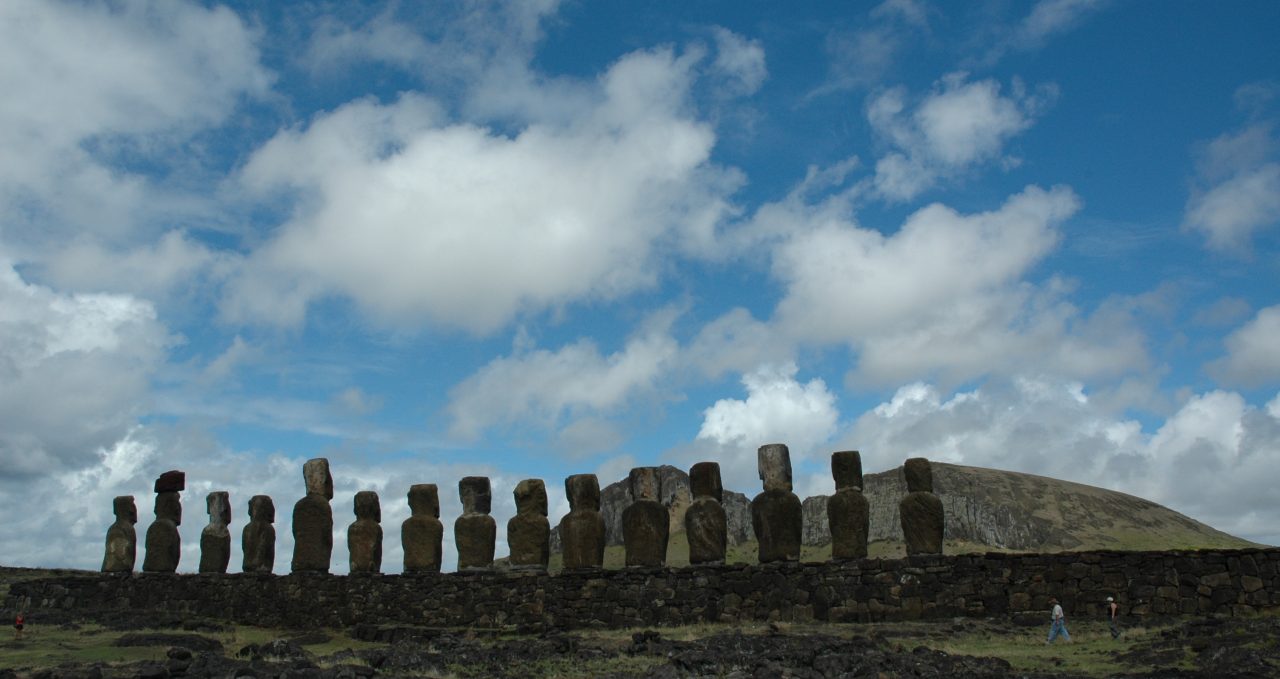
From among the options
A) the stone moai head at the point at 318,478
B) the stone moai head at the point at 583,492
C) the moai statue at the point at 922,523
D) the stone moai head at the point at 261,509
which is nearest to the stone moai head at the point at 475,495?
the stone moai head at the point at 583,492

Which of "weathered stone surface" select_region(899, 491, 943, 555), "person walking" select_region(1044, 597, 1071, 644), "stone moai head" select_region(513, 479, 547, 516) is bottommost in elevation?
"person walking" select_region(1044, 597, 1071, 644)

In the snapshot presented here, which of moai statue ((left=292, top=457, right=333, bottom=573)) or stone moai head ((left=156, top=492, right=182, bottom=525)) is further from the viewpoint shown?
stone moai head ((left=156, top=492, right=182, bottom=525))

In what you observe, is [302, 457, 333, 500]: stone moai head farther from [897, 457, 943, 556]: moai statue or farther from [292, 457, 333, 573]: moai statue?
[897, 457, 943, 556]: moai statue

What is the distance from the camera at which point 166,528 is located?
3009 centimetres

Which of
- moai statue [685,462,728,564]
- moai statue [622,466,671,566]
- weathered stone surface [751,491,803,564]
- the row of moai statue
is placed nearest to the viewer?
the row of moai statue

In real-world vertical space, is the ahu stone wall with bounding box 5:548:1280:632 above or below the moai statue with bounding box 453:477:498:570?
below

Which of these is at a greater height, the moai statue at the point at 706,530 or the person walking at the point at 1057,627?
the moai statue at the point at 706,530

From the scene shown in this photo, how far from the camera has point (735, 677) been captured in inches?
509

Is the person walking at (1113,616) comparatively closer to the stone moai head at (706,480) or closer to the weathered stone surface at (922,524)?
the weathered stone surface at (922,524)

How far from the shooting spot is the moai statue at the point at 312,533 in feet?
87.5

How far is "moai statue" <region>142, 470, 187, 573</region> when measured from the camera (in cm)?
2986

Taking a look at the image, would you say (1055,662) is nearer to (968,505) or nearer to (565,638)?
(565,638)

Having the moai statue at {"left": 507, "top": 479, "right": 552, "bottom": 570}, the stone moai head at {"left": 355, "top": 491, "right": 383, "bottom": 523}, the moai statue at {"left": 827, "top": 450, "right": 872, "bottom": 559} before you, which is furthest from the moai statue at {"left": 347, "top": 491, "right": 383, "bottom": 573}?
the moai statue at {"left": 827, "top": 450, "right": 872, "bottom": 559}

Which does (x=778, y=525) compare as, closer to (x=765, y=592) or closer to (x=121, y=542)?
(x=765, y=592)
